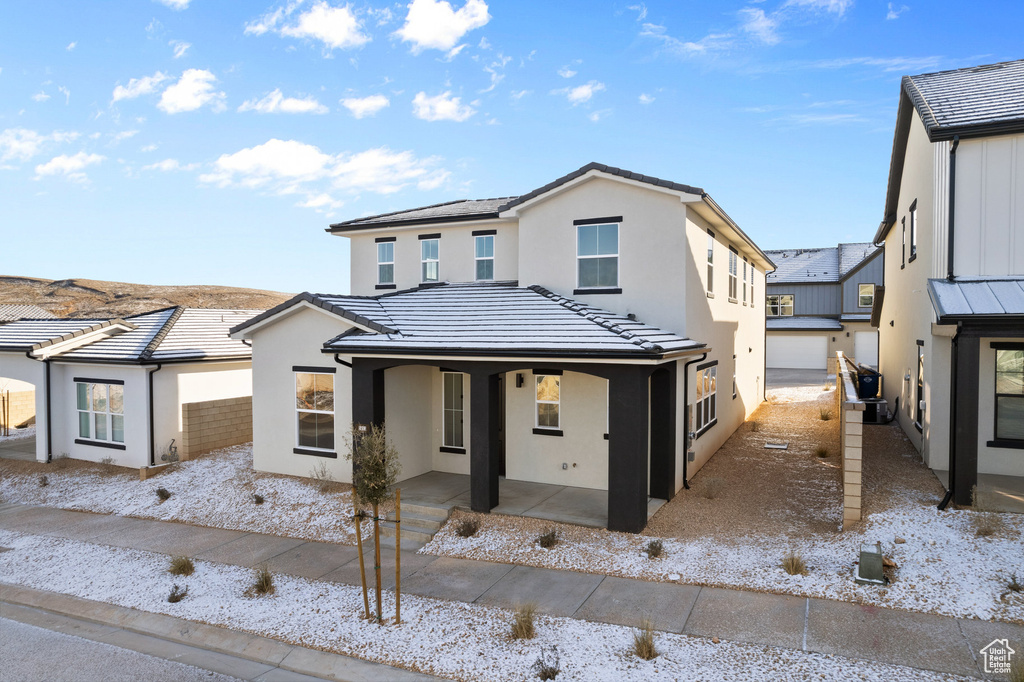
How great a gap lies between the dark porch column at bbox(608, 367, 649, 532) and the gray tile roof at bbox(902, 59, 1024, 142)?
755 cm

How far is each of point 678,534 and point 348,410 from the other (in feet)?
25.1

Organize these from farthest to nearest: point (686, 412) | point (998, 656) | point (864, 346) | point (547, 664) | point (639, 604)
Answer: point (864, 346), point (686, 412), point (639, 604), point (547, 664), point (998, 656)

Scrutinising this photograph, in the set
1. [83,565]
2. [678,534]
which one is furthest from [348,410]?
[678,534]

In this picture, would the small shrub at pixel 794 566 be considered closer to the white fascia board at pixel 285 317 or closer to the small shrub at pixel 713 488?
the small shrub at pixel 713 488

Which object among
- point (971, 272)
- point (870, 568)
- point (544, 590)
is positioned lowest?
point (544, 590)

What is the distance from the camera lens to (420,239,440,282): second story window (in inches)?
687

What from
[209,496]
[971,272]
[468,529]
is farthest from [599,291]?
[209,496]

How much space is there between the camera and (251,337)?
1538 cm

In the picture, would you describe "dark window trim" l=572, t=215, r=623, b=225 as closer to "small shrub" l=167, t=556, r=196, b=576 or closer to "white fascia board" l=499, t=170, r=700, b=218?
"white fascia board" l=499, t=170, r=700, b=218

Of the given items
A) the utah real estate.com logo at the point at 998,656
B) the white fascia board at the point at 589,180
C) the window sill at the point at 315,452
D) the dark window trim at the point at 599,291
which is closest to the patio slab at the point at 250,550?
the window sill at the point at 315,452

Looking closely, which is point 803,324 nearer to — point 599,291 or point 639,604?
point 599,291

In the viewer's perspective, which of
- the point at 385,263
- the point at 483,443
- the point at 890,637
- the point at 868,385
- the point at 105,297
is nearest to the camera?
the point at 890,637

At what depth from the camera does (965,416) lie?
32.9 feet

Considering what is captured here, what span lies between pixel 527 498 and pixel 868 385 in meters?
14.8
